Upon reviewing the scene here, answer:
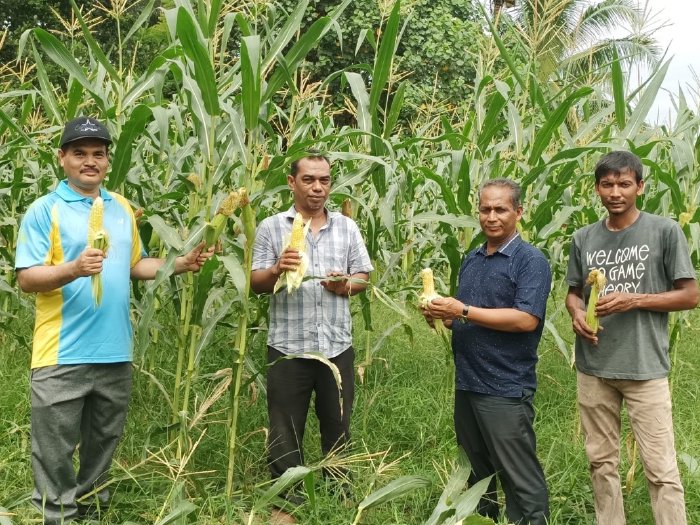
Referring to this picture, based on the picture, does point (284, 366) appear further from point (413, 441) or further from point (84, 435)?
point (413, 441)

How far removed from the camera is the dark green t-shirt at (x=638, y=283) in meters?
3.03

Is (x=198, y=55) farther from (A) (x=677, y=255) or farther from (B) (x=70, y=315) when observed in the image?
(A) (x=677, y=255)

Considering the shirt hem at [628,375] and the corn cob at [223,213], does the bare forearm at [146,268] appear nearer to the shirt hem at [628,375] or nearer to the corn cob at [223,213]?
the corn cob at [223,213]

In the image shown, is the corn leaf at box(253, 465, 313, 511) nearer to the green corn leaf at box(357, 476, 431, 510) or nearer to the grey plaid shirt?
the green corn leaf at box(357, 476, 431, 510)

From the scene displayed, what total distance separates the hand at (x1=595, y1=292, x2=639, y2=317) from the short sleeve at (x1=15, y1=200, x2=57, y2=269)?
7.41 ft

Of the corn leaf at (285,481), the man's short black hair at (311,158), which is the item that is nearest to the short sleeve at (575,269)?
the man's short black hair at (311,158)

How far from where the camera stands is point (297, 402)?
3395 millimetres

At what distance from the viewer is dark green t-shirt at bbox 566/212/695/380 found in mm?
3031

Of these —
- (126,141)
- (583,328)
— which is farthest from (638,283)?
(126,141)

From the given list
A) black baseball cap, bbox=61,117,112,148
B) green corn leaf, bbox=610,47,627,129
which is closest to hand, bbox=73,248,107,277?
black baseball cap, bbox=61,117,112,148

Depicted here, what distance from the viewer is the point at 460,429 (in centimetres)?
327

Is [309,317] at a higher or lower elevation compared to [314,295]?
lower

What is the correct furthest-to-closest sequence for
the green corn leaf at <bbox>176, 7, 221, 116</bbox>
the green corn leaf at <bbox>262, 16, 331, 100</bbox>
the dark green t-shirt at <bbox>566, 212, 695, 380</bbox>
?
the dark green t-shirt at <bbox>566, 212, 695, 380</bbox>, the green corn leaf at <bbox>262, 16, 331, 100</bbox>, the green corn leaf at <bbox>176, 7, 221, 116</bbox>

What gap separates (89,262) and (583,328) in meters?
2.06
